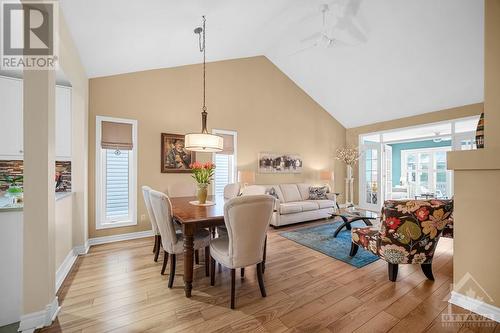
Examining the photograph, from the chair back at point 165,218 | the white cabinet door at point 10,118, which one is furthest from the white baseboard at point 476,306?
the white cabinet door at point 10,118

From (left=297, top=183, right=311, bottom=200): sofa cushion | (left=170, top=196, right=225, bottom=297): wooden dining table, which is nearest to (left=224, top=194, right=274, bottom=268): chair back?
(left=170, top=196, right=225, bottom=297): wooden dining table

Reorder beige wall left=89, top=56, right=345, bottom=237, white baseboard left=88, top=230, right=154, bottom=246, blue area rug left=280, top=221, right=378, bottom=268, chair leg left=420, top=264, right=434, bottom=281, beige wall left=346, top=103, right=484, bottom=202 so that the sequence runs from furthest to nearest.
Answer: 1. beige wall left=346, top=103, right=484, bottom=202
2. beige wall left=89, top=56, right=345, bottom=237
3. white baseboard left=88, top=230, right=154, bottom=246
4. blue area rug left=280, top=221, right=378, bottom=268
5. chair leg left=420, top=264, right=434, bottom=281

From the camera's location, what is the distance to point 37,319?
1.68m

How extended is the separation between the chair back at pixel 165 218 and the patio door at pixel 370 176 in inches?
245

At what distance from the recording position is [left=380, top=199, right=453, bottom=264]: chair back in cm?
222

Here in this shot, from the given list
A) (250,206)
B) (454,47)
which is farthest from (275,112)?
(250,206)

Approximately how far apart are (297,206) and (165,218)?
3.24 meters

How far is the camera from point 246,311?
6.20 feet

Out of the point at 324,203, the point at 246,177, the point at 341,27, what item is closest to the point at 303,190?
the point at 324,203

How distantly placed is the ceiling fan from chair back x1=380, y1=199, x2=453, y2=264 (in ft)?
10.2

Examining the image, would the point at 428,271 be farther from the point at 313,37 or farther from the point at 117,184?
the point at 117,184

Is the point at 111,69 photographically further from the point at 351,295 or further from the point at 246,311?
the point at 351,295

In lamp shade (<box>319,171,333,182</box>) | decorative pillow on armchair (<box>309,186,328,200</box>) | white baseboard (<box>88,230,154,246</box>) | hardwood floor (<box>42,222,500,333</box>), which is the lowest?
hardwood floor (<box>42,222,500,333</box>)

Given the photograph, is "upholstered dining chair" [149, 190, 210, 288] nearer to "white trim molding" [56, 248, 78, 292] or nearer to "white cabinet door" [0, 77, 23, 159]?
"white trim molding" [56, 248, 78, 292]
